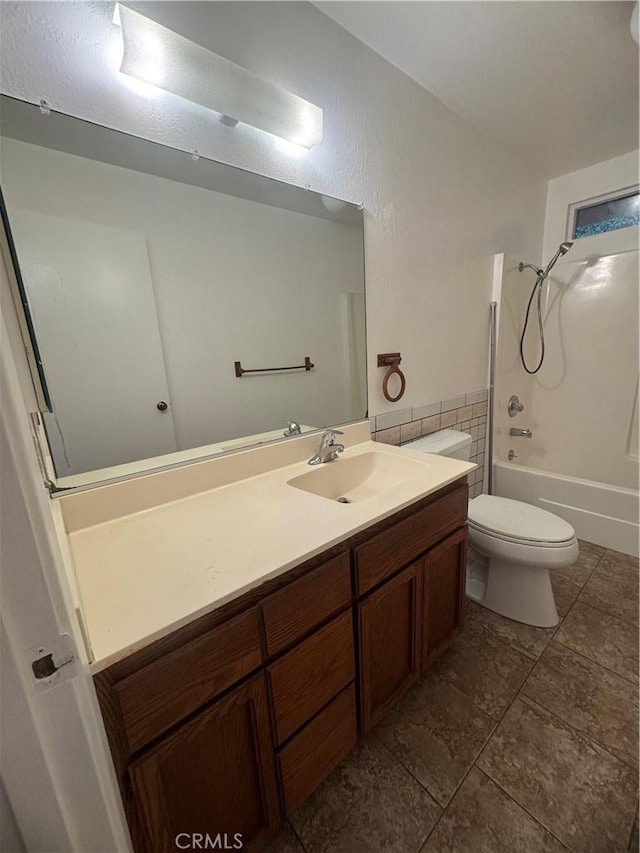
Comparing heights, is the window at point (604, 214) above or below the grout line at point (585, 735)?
above

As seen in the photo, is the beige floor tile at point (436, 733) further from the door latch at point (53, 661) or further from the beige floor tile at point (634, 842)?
the door latch at point (53, 661)

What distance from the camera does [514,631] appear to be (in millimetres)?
1450

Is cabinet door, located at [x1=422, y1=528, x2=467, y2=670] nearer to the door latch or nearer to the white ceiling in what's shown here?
the door latch

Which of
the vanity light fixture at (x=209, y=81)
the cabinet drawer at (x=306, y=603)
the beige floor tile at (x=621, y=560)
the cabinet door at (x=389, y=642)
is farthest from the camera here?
the beige floor tile at (x=621, y=560)

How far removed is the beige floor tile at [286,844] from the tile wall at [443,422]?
1.25 metres

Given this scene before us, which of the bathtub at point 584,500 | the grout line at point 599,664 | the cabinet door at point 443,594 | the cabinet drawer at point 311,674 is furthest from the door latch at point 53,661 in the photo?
the bathtub at point 584,500

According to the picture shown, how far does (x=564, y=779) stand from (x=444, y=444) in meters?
1.12

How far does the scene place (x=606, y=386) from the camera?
7.29ft

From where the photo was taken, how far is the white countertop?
56 centimetres

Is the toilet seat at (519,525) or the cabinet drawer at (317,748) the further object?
the toilet seat at (519,525)

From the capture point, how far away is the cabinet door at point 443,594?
43.3 inches

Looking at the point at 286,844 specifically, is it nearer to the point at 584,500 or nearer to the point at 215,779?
the point at 215,779

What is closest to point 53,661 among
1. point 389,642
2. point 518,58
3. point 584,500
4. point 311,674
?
point 311,674

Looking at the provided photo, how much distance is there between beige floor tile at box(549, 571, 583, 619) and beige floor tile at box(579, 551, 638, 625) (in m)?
0.03
